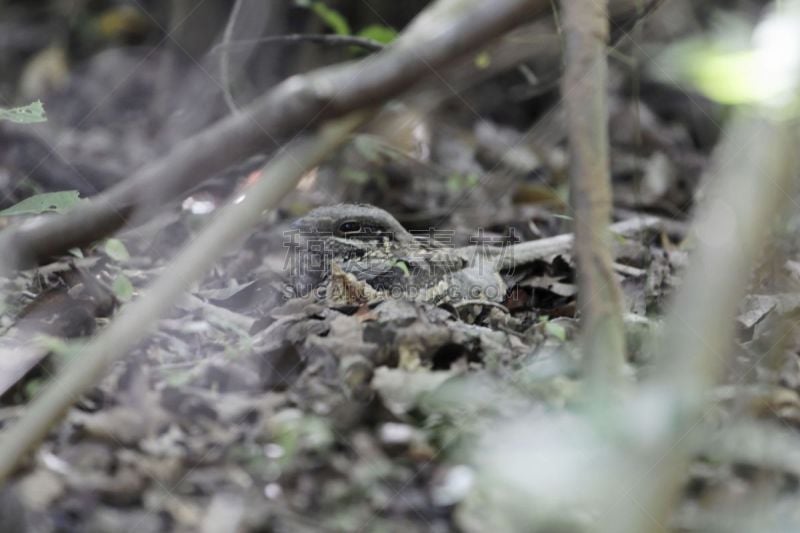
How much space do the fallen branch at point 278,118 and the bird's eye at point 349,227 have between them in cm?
81

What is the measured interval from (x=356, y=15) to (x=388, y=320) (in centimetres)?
343

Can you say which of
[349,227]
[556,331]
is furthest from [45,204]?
[556,331]

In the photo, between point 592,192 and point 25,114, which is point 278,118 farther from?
point 592,192

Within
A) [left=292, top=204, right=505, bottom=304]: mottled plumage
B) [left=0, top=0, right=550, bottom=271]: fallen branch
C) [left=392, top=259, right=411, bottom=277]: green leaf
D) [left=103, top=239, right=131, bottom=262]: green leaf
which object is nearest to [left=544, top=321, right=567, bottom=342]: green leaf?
[left=292, top=204, right=505, bottom=304]: mottled plumage

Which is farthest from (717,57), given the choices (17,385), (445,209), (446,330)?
(445,209)

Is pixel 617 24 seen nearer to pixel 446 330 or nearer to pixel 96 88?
pixel 446 330

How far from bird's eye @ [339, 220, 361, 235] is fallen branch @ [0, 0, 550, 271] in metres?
0.81

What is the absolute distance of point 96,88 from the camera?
5.98 metres

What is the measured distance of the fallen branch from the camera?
221 cm

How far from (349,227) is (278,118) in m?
0.95

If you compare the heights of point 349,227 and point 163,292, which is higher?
point 349,227

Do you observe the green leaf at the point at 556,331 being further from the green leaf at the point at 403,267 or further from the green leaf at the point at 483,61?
the green leaf at the point at 483,61

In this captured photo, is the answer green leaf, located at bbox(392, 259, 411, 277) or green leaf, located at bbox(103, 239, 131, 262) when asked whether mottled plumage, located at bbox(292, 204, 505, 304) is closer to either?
green leaf, located at bbox(392, 259, 411, 277)

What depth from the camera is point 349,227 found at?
316cm
